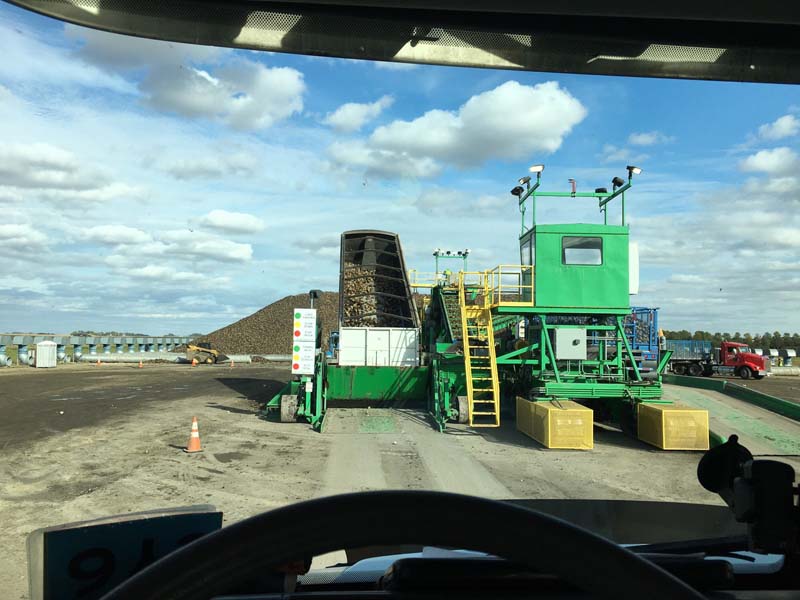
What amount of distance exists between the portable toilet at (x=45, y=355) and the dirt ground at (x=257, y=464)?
63.7 feet

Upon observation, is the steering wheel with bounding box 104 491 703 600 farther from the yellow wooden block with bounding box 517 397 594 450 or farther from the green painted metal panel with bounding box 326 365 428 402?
the green painted metal panel with bounding box 326 365 428 402

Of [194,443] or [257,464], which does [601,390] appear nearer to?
[257,464]

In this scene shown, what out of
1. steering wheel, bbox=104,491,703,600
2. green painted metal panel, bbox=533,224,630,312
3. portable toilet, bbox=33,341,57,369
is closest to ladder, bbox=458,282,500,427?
green painted metal panel, bbox=533,224,630,312

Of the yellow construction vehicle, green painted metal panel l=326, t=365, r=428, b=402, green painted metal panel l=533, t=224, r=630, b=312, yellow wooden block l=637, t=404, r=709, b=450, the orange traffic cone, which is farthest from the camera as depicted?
the yellow construction vehicle

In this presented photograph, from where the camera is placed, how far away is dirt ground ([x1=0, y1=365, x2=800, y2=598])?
24.2ft

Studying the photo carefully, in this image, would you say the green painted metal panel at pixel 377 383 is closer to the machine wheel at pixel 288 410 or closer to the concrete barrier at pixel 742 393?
the machine wheel at pixel 288 410

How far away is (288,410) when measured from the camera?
13.8 m

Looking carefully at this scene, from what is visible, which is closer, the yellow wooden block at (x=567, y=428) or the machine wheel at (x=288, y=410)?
the yellow wooden block at (x=567, y=428)

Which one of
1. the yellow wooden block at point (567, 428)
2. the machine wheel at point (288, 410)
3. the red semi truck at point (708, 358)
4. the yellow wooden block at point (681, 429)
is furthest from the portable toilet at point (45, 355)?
the red semi truck at point (708, 358)

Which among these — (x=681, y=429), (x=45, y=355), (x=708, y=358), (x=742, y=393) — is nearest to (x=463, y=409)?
(x=681, y=429)

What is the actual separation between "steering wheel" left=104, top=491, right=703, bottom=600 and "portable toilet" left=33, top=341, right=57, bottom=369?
37.3 m

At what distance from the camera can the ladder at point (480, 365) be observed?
13.9 metres

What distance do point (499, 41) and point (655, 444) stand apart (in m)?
11.3

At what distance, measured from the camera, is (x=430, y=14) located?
1951mm
